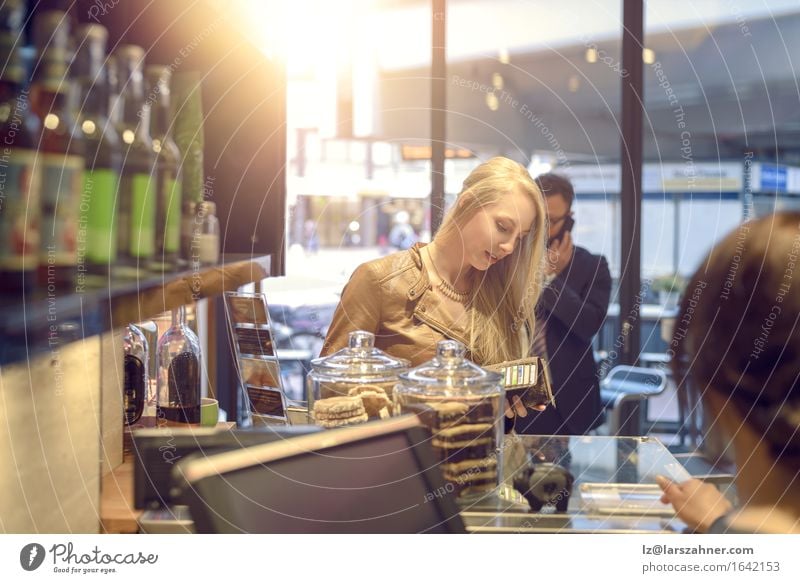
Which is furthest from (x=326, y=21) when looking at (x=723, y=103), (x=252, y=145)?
(x=723, y=103)

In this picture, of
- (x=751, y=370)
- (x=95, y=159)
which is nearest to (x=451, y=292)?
(x=751, y=370)

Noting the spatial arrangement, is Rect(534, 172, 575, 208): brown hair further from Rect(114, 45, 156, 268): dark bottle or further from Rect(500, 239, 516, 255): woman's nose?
Rect(114, 45, 156, 268): dark bottle

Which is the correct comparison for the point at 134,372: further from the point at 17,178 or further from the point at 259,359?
the point at 17,178

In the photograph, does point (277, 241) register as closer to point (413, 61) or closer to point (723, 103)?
point (413, 61)

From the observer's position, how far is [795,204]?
8.53ft

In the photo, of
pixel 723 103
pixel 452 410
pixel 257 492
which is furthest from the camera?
pixel 723 103

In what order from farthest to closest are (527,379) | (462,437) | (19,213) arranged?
(527,379)
(462,437)
(19,213)

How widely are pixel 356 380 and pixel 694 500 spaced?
1.33 ft

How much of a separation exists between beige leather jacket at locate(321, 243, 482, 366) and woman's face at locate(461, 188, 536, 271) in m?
0.11

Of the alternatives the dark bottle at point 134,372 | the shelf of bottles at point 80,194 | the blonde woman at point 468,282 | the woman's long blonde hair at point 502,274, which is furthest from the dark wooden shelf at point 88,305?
the woman's long blonde hair at point 502,274

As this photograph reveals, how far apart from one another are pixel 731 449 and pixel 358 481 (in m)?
0.45

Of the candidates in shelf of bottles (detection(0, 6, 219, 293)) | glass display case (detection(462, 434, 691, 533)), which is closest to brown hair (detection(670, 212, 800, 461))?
glass display case (detection(462, 434, 691, 533))

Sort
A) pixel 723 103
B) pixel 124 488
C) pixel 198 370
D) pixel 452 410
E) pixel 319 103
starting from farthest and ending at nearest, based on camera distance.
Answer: pixel 723 103
pixel 319 103
pixel 198 370
pixel 124 488
pixel 452 410

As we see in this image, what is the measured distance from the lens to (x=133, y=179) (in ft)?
2.79
